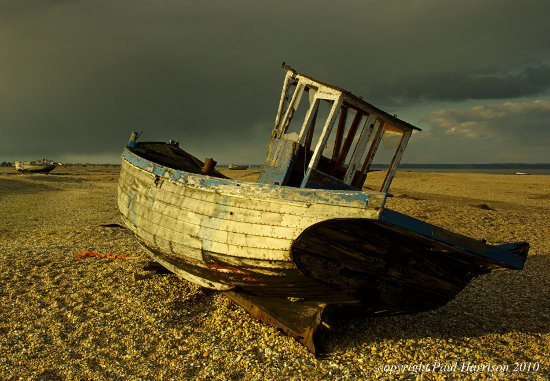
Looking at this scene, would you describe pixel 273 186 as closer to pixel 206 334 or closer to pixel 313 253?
pixel 313 253

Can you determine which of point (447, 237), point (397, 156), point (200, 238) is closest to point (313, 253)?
point (447, 237)

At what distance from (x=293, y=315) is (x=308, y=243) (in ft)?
4.46

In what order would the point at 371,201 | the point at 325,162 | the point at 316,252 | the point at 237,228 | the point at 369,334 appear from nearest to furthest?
1. the point at 371,201
2. the point at 316,252
3. the point at 237,228
4. the point at 369,334
5. the point at 325,162

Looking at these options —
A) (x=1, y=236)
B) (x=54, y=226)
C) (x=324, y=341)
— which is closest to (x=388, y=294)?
(x=324, y=341)

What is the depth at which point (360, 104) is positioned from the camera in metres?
6.57

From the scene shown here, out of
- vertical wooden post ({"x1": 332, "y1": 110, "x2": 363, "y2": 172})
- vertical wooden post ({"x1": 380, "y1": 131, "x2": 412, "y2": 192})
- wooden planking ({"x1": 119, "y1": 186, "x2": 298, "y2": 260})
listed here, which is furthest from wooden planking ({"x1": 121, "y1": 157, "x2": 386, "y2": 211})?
vertical wooden post ({"x1": 380, "y1": 131, "x2": 412, "y2": 192})

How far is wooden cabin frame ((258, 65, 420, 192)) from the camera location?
21.0 ft

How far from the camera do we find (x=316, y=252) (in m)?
4.75

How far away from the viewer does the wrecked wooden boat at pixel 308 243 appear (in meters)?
4.45

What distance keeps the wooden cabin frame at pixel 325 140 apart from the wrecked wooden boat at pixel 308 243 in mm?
28

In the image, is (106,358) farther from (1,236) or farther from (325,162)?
(1,236)

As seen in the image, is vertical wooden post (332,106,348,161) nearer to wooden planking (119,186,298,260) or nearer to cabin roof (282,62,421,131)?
cabin roof (282,62,421,131)

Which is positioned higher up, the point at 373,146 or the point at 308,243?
the point at 373,146

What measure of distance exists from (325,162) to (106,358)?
16.9 ft
